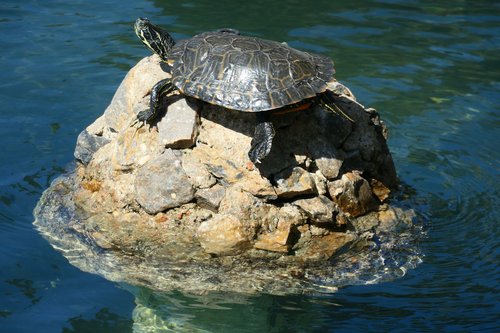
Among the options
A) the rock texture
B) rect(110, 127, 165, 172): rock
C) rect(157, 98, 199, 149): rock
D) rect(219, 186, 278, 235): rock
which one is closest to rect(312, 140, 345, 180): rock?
the rock texture

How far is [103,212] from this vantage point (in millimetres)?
5469

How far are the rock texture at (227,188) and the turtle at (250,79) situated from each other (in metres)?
0.18

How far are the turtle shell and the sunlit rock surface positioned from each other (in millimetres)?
260

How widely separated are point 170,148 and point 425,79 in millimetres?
4447

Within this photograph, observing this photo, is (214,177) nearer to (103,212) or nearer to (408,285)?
(103,212)

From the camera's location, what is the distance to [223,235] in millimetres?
5012

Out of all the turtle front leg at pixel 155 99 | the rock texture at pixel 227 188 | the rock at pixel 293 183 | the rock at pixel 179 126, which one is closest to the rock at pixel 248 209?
Answer: the rock texture at pixel 227 188

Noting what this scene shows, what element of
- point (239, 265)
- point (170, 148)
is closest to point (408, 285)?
point (239, 265)

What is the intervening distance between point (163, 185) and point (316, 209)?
1.10m

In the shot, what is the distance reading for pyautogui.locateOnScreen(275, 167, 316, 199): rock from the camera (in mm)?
5113

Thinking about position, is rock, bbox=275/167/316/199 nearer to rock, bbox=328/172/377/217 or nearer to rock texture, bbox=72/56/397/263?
rock texture, bbox=72/56/397/263

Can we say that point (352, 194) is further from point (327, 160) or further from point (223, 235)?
point (223, 235)

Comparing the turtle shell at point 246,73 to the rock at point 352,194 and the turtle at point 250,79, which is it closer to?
the turtle at point 250,79

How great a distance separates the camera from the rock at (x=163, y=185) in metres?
5.14
